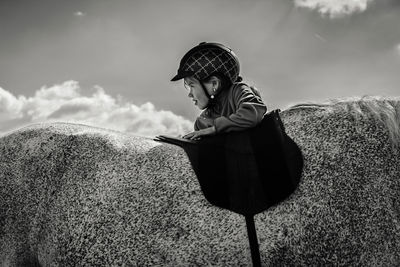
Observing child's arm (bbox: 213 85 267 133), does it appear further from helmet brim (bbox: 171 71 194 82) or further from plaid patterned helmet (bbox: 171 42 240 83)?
helmet brim (bbox: 171 71 194 82)

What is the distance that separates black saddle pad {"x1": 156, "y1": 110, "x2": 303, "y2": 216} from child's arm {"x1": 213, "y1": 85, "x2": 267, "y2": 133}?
0.05 metres

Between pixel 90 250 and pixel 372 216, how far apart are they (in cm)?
192

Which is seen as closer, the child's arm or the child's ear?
the child's arm

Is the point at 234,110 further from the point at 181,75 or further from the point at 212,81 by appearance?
the point at 181,75

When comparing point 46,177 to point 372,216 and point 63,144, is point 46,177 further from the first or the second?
point 372,216

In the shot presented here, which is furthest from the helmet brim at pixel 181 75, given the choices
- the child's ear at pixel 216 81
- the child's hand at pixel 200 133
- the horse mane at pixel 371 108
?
the horse mane at pixel 371 108

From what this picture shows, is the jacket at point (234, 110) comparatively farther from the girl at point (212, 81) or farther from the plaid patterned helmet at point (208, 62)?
the plaid patterned helmet at point (208, 62)

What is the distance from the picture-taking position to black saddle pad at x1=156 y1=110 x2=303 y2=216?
2639 mm

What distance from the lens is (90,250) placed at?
272cm

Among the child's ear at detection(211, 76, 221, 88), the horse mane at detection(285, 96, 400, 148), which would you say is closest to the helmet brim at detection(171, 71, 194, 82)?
the child's ear at detection(211, 76, 221, 88)

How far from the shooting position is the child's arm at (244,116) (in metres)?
2.81

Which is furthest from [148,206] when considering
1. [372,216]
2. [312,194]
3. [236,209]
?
[372,216]

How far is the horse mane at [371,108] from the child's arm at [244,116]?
287 millimetres

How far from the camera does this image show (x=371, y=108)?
299 centimetres
